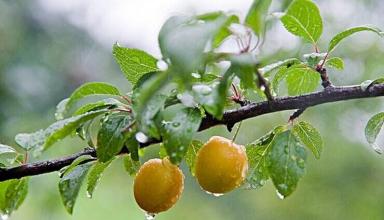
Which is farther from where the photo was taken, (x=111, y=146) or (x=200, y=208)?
(x=200, y=208)

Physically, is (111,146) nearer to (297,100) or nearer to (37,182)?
(297,100)

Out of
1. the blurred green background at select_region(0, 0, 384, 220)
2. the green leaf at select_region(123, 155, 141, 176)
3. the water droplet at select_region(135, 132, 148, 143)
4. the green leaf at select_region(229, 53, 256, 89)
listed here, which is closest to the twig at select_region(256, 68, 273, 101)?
the green leaf at select_region(229, 53, 256, 89)

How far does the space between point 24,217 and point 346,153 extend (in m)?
1.45

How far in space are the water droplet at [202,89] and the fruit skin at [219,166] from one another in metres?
0.09

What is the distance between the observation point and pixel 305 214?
3.15 m

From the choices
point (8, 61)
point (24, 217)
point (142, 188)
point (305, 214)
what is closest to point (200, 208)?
point (305, 214)

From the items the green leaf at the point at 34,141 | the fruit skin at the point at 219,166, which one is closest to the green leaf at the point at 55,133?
the green leaf at the point at 34,141

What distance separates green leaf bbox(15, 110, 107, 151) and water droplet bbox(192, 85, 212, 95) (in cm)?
10

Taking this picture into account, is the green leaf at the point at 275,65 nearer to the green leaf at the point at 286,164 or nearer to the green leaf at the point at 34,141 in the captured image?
the green leaf at the point at 286,164

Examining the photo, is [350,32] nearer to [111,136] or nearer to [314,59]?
[314,59]

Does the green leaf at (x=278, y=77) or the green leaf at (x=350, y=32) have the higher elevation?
the green leaf at (x=350, y=32)

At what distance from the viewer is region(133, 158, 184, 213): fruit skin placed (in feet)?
2.08

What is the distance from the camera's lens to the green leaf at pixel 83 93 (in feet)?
1.96

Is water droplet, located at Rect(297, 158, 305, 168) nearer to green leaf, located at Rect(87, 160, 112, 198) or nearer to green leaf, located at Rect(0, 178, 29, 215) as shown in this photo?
green leaf, located at Rect(87, 160, 112, 198)
